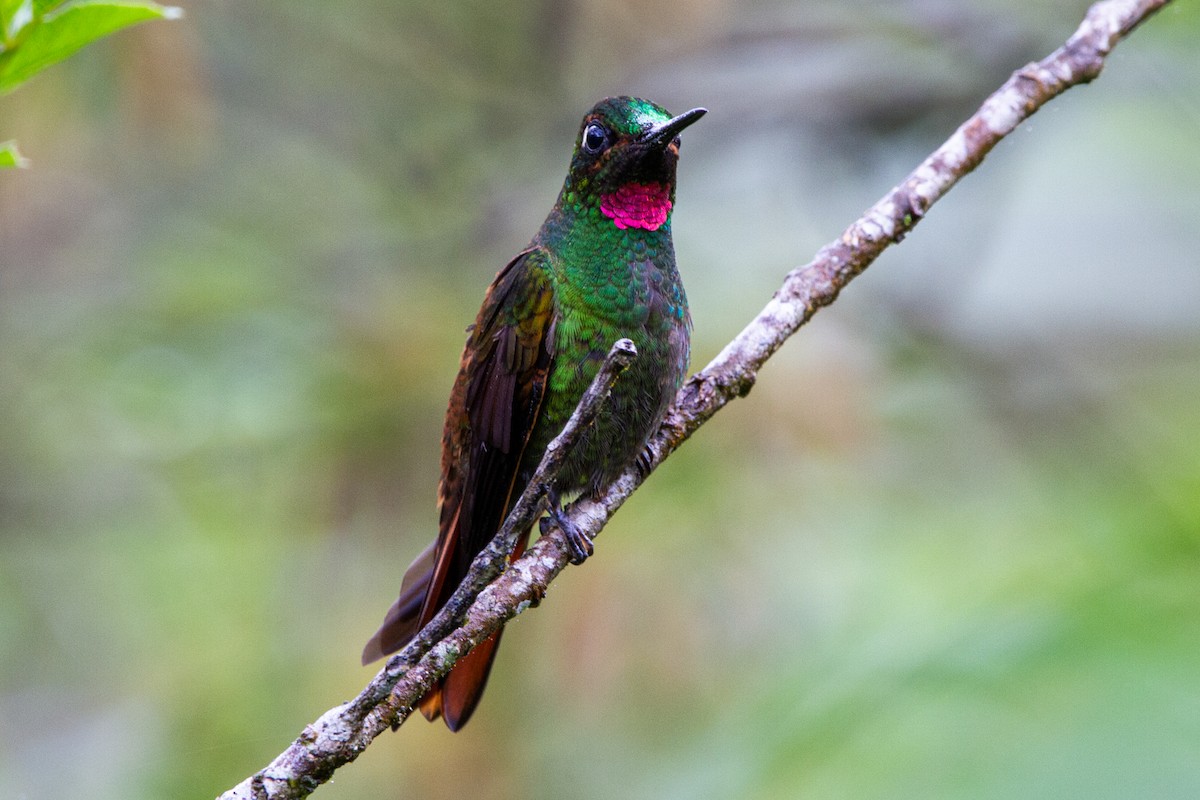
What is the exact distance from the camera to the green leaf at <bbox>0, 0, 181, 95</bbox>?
1.62m

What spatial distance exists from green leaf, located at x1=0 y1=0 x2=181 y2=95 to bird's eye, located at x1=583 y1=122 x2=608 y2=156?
184 centimetres

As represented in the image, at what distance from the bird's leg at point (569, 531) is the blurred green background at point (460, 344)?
28.1 inches

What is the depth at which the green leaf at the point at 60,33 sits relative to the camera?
1.62 meters

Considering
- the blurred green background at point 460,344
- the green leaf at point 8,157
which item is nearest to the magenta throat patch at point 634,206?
the blurred green background at point 460,344

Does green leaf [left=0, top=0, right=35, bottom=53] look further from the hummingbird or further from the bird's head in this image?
the bird's head

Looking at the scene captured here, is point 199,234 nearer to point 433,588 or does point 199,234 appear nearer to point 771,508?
point 771,508

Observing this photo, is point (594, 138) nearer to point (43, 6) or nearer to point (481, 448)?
point (481, 448)

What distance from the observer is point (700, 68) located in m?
6.55

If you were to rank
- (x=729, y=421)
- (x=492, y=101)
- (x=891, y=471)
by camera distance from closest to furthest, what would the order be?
(x=729, y=421)
(x=891, y=471)
(x=492, y=101)

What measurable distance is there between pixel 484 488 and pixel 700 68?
4.20 metres

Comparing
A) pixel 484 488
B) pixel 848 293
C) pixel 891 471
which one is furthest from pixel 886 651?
pixel 848 293

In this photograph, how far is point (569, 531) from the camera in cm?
272

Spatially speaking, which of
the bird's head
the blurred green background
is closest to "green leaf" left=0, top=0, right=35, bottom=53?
the bird's head

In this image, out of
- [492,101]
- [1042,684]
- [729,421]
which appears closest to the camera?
[1042,684]
